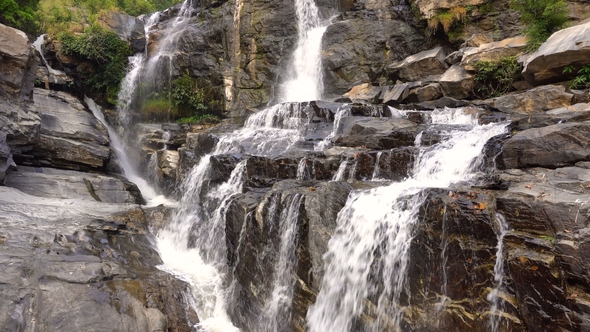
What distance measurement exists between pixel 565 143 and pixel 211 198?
311 inches

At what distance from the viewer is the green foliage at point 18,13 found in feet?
64.2

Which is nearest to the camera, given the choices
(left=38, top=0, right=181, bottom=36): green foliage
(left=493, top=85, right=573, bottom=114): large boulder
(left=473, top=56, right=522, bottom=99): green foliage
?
(left=493, top=85, right=573, bottom=114): large boulder

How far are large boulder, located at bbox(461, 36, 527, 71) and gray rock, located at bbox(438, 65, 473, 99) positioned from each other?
0.37 metres

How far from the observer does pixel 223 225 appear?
29.7ft

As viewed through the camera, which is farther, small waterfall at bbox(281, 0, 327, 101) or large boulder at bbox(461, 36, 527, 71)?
small waterfall at bbox(281, 0, 327, 101)

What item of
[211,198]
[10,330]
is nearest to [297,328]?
[10,330]

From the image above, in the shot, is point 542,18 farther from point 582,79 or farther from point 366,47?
point 366,47

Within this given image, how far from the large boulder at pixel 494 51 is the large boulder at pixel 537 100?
2.93 metres

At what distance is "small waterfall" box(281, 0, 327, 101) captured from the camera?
19109 mm

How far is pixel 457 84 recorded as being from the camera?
1396cm

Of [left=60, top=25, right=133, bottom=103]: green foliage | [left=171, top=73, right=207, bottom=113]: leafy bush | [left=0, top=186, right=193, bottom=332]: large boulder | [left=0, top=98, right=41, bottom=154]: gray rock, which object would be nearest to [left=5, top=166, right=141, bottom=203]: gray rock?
[left=0, top=98, right=41, bottom=154]: gray rock

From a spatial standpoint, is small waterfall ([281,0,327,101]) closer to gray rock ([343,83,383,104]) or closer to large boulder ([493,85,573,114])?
gray rock ([343,83,383,104])

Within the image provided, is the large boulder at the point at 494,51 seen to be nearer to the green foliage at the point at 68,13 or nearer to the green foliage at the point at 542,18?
the green foliage at the point at 542,18

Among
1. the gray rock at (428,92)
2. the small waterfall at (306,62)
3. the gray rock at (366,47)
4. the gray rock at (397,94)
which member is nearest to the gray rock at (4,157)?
the small waterfall at (306,62)
